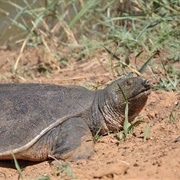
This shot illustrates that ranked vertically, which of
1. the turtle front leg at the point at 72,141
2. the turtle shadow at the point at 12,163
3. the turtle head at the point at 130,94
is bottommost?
the turtle shadow at the point at 12,163

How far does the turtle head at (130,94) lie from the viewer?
17.2 feet

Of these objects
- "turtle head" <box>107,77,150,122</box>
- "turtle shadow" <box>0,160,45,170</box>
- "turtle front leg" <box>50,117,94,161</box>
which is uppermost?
"turtle head" <box>107,77,150,122</box>

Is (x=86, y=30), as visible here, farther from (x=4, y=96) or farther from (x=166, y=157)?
(x=166, y=157)

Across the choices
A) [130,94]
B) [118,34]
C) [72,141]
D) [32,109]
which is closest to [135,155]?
[72,141]

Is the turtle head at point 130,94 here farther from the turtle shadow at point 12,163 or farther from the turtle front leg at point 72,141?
the turtle shadow at point 12,163

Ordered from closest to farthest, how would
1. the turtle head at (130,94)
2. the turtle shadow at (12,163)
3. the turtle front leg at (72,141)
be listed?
the turtle front leg at (72,141) → the turtle shadow at (12,163) → the turtle head at (130,94)

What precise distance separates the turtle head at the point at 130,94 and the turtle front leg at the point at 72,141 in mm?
382

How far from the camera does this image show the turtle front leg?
489 centimetres

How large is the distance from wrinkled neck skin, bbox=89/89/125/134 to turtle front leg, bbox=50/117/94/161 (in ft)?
0.55

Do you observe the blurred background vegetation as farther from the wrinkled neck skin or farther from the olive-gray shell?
the olive-gray shell

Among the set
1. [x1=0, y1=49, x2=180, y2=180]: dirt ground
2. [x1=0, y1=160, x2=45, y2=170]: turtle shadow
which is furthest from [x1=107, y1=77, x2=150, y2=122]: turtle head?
[x1=0, y1=160, x2=45, y2=170]: turtle shadow

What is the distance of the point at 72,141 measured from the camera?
497cm

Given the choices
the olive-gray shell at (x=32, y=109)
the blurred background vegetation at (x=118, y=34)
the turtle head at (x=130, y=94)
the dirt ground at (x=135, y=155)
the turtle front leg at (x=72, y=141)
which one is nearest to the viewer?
the dirt ground at (x=135, y=155)

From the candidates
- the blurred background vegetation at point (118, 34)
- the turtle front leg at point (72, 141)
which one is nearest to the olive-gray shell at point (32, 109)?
the turtle front leg at point (72, 141)
